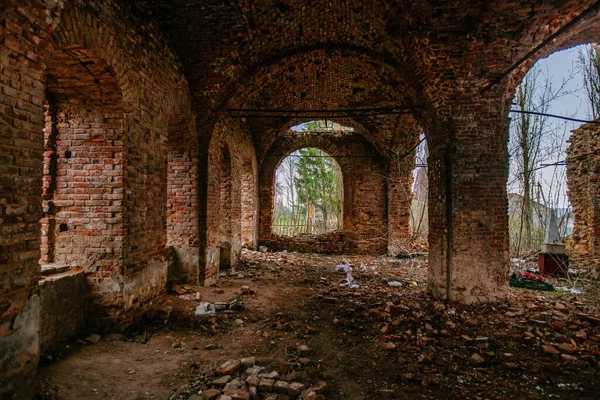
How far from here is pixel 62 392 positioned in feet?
8.25

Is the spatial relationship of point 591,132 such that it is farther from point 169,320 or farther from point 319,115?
point 169,320

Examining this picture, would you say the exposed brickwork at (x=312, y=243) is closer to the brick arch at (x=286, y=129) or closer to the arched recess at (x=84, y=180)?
the brick arch at (x=286, y=129)

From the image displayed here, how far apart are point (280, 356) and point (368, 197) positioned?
28.0 ft

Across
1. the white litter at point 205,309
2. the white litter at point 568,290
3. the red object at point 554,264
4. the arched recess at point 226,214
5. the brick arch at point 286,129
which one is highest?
the brick arch at point 286,129

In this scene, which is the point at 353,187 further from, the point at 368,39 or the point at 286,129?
the point at 368,39

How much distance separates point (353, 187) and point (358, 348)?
26.6 feet

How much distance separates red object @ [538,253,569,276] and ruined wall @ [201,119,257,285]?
771 cm

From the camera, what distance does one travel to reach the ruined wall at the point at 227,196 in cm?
608

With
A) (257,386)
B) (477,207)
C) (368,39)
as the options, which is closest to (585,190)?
(477,207)

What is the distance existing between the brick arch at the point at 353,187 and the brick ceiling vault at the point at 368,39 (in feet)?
15.3

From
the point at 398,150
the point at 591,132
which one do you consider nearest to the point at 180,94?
the point at 398,150

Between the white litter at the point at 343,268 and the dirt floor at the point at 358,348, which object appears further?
the white litter at the point at 343,268

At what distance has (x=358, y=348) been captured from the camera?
3.56 m

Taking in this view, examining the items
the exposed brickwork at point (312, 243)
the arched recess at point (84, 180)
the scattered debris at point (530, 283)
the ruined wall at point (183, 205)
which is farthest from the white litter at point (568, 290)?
the arched recess at point (84, 180)
